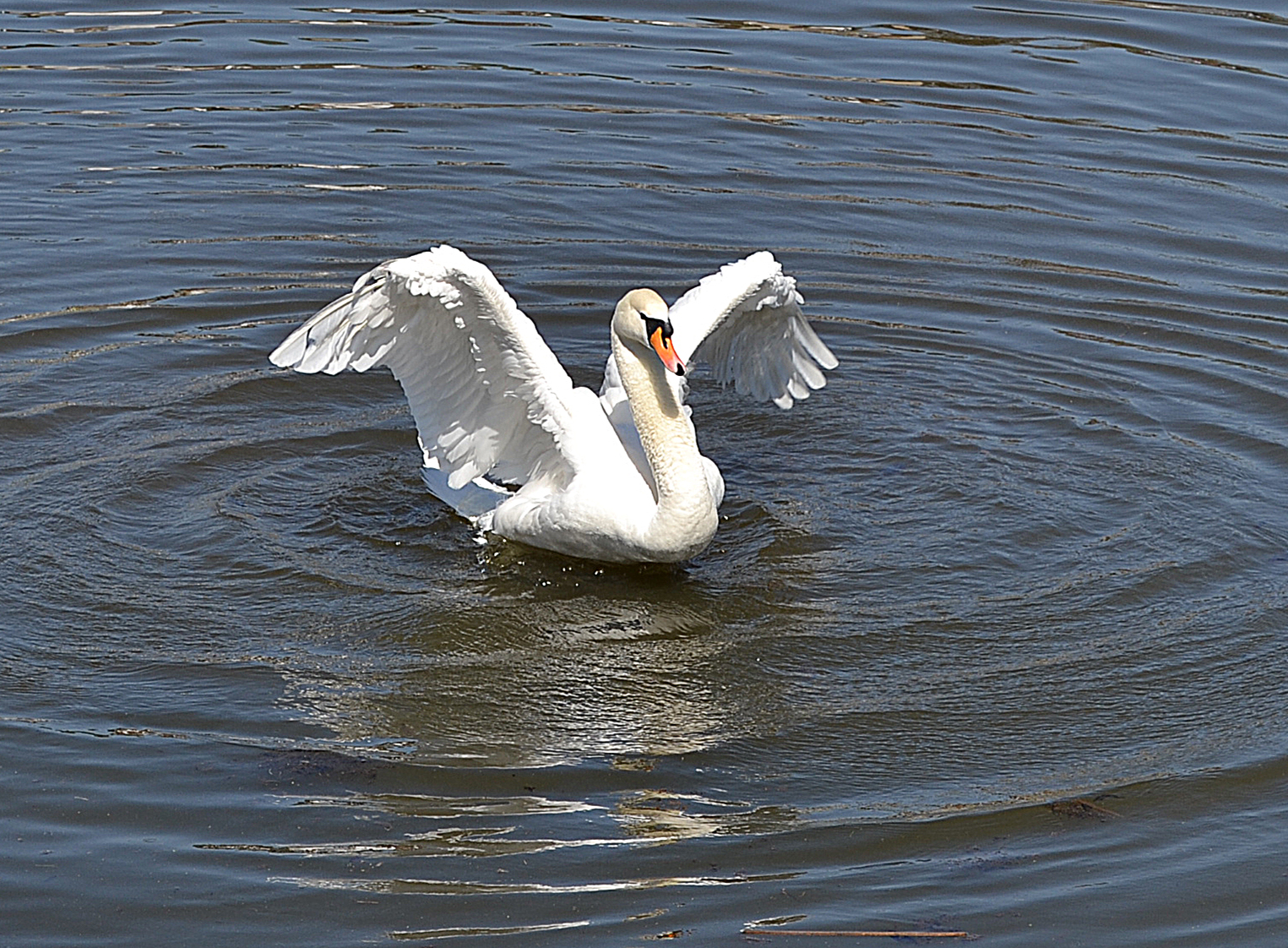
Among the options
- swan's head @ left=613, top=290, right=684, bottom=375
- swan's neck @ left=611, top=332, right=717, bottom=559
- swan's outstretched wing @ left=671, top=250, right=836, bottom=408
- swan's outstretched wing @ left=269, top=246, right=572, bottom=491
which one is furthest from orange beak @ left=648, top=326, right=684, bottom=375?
swan's outstretched wing @ left=671, top=250, right=836, bottom=408

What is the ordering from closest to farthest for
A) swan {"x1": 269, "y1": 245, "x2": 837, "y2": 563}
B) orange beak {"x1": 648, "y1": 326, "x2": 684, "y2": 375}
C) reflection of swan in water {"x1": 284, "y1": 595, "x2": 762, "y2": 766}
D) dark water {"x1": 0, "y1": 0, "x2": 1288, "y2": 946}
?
1. dark water {"x1": 0, "y1": 0, "x2": 1288, "y2": 946}
2. reflection of swan in water {"x1": 284, "y1": 595, "x2": 762, "y2": 766}
3. orange beak {"x1": 648, "y1": 326, "x2": 684, "y2": 375}
4. swan {"x1": 269, "y1": 245, "x2": 837, "y2": 563}

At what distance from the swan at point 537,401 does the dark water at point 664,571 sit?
0.35 metres

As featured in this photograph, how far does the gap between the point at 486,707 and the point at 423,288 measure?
1.99m

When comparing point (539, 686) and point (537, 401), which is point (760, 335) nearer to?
point (537, 401)

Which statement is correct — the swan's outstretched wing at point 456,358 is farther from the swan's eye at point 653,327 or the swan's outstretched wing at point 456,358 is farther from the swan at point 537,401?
the swan's eye at point 653,327

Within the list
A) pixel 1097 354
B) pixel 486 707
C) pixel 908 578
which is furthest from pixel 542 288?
pixel 486 707

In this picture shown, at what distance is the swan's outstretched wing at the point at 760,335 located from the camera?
1015 cm

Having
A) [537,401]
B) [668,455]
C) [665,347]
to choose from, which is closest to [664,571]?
[668,455]

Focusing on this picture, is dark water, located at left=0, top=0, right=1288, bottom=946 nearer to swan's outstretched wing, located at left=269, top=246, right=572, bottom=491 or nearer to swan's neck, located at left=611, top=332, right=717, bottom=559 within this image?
swan's neck, located at left=611, top=332, right=717, bottom=559

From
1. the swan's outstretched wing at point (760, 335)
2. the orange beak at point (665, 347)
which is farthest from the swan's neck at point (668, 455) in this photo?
the swan's outstretched wing at point (760, 335)

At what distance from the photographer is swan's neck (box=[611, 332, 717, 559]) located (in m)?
9.06

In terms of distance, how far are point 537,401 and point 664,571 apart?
103 centimetres

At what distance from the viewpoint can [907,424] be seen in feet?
36.4

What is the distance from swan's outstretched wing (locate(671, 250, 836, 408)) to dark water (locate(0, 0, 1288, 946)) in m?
0.28
